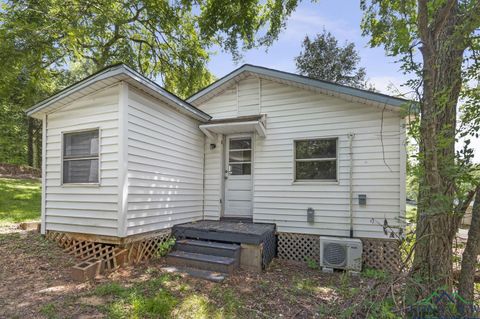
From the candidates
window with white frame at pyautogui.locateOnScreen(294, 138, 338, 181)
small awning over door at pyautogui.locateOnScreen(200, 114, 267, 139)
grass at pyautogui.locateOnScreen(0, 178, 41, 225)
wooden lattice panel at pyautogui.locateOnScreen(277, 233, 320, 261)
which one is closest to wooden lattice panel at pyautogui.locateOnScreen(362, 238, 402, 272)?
wooden lattice panel at pyautogui.locateOnScreen(277, 233, 320, 261)

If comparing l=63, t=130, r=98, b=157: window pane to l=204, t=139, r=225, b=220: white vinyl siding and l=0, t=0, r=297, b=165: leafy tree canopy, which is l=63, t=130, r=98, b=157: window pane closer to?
l=204, t=139, r=225, b=220: white vinyl siding

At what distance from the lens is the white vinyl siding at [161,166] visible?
4.92 metres

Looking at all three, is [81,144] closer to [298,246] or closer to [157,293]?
[157,293]

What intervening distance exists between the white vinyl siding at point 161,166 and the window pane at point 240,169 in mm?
873

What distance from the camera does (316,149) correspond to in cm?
614

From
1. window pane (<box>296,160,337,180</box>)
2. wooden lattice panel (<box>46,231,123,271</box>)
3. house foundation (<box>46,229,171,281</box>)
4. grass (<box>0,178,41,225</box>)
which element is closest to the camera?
house foundation (<box>46,229,171,281</box>)

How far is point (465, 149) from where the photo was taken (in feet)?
8.05

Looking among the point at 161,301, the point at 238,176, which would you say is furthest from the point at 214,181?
the point at 161,301

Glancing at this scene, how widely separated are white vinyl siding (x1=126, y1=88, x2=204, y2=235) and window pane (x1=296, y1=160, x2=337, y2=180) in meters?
2.64

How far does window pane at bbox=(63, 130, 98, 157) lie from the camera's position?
5.12 m

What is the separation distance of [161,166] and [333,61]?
13521 mm

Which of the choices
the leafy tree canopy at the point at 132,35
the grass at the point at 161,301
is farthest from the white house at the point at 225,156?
the leafy tree canopy at the point at 132,35

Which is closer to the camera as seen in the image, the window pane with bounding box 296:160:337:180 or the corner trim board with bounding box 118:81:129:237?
the corner trim board with bounding box 118:81:129:237

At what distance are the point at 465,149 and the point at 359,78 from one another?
14831 mm
